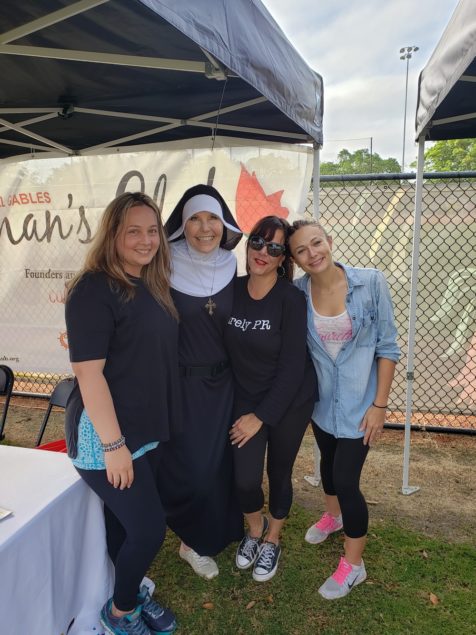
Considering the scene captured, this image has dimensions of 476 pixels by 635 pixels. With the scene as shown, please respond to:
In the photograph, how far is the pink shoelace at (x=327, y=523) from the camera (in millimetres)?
2658

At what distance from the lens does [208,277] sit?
2.12 metres

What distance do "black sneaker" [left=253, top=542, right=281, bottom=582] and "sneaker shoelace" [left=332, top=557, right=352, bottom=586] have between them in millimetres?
321

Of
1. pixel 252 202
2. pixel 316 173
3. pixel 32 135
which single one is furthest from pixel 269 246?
pixel 32 135

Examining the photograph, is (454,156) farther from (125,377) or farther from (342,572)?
(125,377)

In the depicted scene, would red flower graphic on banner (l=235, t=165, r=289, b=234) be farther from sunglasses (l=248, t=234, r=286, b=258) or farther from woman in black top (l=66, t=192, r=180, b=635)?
woman in black top (l=66, t=192, r=180, b=635)

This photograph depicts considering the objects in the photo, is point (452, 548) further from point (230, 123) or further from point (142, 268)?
point (230, 123)

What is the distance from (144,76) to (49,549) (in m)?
2.30

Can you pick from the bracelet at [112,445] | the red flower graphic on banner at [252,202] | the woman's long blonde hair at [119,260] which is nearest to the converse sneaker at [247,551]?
the bracelet at [112,445]

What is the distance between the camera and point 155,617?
1.98 meters

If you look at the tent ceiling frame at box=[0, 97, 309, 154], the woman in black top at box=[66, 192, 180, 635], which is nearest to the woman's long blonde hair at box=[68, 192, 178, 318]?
the woman in black top at box=[66, 192, 180, 635]

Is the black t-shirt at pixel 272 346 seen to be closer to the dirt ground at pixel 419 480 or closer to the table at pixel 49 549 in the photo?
the table at pixel 49 549

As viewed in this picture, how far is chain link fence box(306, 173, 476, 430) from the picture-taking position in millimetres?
3994

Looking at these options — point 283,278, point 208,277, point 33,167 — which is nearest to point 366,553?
point 283,278

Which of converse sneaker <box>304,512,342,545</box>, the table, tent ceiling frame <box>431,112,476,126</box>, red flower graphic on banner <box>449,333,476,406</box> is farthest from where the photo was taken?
red flower graphic on banner <box>449,333,476,406</box>
